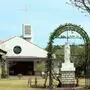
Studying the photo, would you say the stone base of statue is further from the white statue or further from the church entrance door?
the church entrance door

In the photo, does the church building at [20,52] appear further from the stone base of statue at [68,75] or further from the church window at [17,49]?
the stone base of statue at [68,75]

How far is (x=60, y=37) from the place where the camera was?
38750 mm

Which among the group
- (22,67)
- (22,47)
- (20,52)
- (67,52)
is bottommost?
(67,52)

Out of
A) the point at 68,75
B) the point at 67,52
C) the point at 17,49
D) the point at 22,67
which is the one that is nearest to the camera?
the point at 68,75

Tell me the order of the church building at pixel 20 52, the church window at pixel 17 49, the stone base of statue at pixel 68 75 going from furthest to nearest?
the church window at pixel 17 49
the church building at pixel 20 52
the stone base of statue at pixel 68 75

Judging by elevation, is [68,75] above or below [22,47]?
below

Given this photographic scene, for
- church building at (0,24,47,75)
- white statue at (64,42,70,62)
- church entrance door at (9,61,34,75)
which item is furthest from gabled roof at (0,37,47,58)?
white statue at (64,42,70,62)

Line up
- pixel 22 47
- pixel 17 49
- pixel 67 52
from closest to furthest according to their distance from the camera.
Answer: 1. pixel 67 52
2. pixel 17 49
3. pixel 22 47

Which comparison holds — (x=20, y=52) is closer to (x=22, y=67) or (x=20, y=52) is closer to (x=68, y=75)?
(x=22, y=67)

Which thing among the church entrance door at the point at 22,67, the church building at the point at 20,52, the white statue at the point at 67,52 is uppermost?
the church building at the point at 20,52

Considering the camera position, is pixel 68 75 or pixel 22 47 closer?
pixel 68 75

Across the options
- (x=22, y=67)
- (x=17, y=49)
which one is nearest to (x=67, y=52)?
(x=17, y=49)

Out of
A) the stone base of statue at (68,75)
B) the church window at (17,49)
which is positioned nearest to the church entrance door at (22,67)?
the church window at (17,49)

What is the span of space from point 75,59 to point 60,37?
348cm
